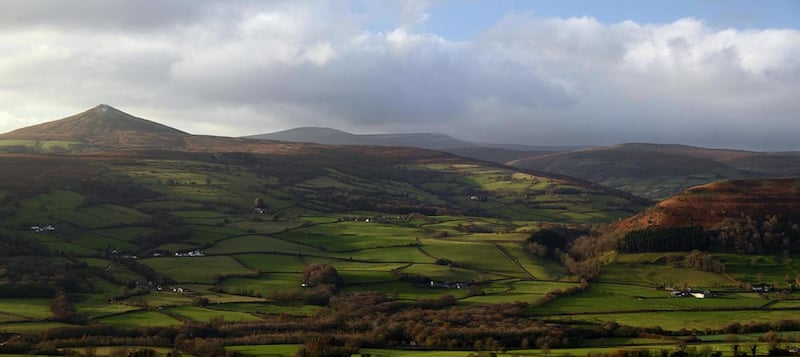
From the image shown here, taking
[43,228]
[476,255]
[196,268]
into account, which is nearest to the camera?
[196,268]

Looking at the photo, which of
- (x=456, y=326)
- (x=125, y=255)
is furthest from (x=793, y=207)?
(x=125, y=255)

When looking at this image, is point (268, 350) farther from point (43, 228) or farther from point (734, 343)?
point (43, 228)

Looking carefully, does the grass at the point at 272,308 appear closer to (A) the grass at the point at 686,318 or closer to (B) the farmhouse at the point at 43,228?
(A) the grass at the point at 686,318

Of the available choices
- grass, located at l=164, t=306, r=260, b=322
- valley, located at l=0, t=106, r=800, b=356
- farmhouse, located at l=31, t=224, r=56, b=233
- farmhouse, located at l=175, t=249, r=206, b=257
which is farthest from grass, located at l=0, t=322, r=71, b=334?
farmhouse, located at l=31, t=224, r=56, b=233

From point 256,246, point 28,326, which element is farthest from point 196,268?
point 28,326

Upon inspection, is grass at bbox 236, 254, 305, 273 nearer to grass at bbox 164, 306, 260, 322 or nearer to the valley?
the valley

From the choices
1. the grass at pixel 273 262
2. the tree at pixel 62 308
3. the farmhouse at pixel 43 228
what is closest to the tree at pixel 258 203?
the grass at pixel 273 262
